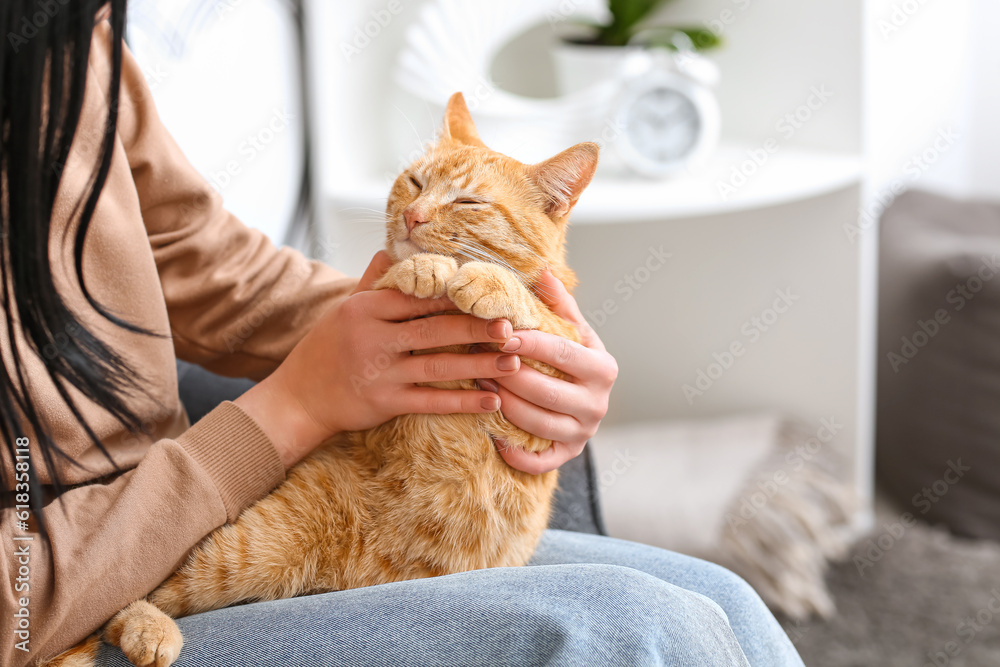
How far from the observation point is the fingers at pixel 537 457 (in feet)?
2.68

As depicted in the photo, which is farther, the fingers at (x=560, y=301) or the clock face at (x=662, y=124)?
the clock face at (x=662, y=124)

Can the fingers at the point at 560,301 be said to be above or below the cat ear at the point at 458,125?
below

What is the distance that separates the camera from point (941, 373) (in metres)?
1.91

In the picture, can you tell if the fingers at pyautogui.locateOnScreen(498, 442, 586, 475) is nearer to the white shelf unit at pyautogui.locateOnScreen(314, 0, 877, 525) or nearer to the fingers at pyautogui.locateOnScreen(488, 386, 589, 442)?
the fingers at pyautogui.locateOnScreen(488, 386, 589, 442)

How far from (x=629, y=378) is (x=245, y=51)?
49.1 inches

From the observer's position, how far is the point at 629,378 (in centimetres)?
220

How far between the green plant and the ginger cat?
1063 mm

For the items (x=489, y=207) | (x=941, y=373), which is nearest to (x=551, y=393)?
(x=489, y=207)

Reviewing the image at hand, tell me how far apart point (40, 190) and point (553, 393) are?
49 centimetres

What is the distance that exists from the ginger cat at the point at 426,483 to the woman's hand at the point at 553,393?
0.05 ft

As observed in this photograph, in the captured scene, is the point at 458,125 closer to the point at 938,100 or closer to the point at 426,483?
the point at 426,483

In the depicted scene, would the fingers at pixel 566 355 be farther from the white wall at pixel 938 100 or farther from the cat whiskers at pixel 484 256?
the white wall at pixel 938 100

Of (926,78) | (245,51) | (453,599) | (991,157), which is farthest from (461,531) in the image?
(991,157)

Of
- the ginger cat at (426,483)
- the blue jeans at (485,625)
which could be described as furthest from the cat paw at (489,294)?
the blue jeans at (485,625)
